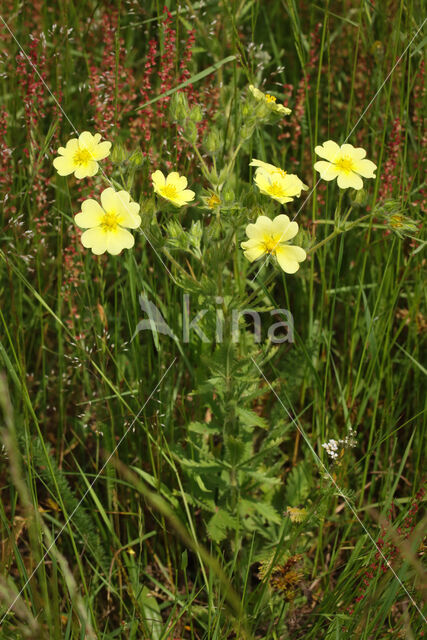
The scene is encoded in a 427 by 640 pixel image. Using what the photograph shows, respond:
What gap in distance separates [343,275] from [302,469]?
0.60 metres

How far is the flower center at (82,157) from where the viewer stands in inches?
58.6

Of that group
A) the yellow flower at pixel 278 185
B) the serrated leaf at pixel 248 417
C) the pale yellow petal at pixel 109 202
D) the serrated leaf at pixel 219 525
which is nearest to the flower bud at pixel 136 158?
the pale yellow petal at pixel 109 202

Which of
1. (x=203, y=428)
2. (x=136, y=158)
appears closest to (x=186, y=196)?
(x=136, y=158)

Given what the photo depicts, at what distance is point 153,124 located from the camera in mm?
1915

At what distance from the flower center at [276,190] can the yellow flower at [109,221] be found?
30 cm

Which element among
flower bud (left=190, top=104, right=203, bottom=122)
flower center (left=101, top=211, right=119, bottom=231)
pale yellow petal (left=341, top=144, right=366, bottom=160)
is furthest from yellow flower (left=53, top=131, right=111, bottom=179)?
pale yellow petal (left=341, top=144, right=366, bottom=160)

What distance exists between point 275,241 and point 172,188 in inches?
11.2

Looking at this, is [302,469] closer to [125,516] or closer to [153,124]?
[125,516]

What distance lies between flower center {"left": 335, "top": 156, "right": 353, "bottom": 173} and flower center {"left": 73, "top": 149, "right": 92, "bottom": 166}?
0.60 meters

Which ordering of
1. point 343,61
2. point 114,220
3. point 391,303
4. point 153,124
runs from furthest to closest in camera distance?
point 343,61 → point 153,124 → point 391,303 → point 114,220

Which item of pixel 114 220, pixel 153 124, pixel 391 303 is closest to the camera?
pixel 114 220

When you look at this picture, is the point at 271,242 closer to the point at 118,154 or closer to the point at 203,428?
the point at 118,154

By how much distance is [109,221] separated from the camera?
1.42 meters

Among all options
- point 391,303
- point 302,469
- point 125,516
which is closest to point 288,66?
point 391,303
